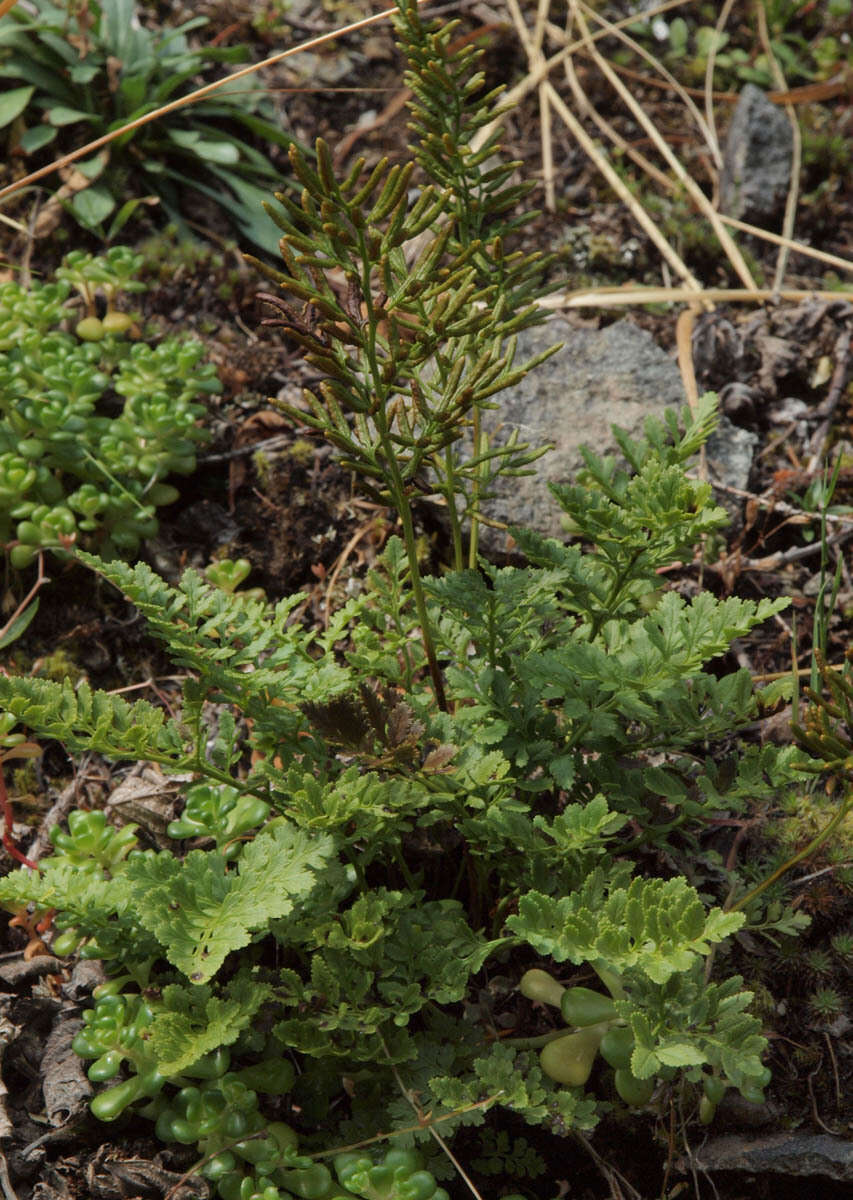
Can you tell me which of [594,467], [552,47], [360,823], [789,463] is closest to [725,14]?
[552,47]

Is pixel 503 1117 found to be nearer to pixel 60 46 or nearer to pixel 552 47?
pixel 60 46

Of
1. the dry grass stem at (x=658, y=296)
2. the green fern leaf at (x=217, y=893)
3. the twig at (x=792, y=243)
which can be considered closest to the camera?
the green fern leaf at (x=217, y=893)

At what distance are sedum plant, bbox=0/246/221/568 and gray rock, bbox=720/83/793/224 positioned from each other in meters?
2.25

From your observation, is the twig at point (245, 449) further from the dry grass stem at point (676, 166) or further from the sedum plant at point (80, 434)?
the dry grass stem at point (676, 166)

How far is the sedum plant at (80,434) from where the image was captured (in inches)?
125

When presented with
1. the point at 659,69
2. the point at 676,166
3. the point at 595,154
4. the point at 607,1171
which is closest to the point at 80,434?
the point at 607,1171

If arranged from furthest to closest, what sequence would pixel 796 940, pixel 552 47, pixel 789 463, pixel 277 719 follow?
pixel 552 47 < pixel 789 463 < pixel 796 940 < pixel 277 719

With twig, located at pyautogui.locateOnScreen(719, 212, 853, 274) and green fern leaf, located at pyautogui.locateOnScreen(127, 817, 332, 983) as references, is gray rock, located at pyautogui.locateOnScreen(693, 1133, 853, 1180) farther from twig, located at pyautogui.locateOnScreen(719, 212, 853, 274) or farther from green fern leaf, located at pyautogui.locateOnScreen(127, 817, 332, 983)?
twig, located at pyautogui.locateOnScreen(719, 212, 853, 274)

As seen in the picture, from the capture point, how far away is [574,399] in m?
3.63

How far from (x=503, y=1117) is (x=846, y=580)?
1810 millimetres

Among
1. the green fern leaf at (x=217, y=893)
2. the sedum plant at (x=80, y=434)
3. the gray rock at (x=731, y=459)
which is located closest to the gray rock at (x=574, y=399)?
the gray rock at (x=731, y=459)

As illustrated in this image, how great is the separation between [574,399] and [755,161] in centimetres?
158

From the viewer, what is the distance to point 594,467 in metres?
2.31

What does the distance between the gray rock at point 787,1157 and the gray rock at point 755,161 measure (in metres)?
3.34
